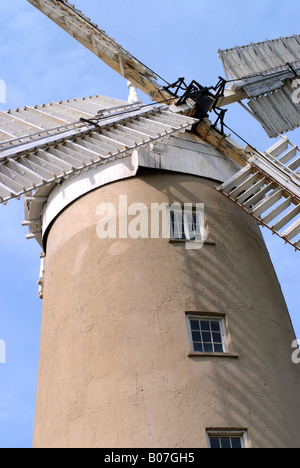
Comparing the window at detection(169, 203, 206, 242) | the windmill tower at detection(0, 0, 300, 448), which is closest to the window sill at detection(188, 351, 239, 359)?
the windmill tower at detection(0, 0, 300, 448)

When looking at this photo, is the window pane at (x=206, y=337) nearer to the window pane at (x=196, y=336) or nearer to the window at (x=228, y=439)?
the window pane at (x=196, y=336)

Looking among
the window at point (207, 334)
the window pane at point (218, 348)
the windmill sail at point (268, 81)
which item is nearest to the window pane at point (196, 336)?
the window at point (207, 334)

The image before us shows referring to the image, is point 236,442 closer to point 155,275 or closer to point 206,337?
point 206,337

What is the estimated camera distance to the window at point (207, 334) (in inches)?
526

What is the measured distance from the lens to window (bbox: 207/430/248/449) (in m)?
12.1

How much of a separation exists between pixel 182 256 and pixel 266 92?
747cm

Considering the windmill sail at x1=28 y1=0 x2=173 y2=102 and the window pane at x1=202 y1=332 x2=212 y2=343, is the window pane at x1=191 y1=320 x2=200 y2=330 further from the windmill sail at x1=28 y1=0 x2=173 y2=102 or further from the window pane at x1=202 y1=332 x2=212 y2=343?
the windmill sail at x1=28 y1=0 x2=173 y2=102

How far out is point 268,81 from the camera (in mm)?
20141

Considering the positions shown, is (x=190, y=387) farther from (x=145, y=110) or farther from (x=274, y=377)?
(x=145, y=110)

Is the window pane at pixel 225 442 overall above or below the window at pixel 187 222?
below

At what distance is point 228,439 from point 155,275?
11.3ft

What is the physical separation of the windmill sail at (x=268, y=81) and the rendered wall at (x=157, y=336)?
4.45 m

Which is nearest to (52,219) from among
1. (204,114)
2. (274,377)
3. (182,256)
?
(182,256)

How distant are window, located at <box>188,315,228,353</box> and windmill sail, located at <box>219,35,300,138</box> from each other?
7218 mm
